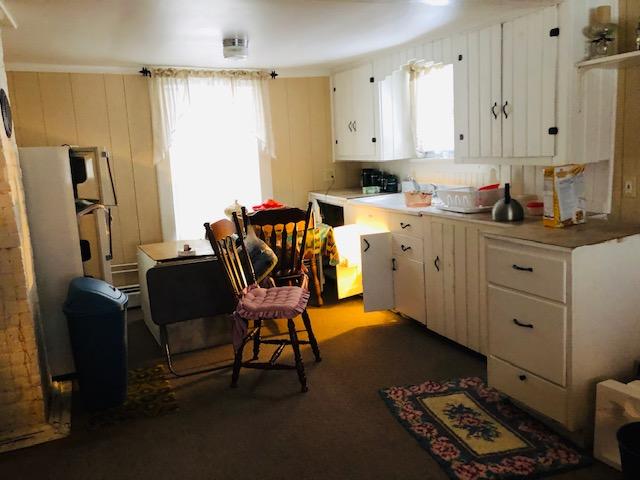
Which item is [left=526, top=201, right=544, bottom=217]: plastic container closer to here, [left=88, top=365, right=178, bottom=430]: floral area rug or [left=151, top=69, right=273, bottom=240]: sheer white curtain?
[left=88, top=365, right=178, bottom=430]: floral area rug

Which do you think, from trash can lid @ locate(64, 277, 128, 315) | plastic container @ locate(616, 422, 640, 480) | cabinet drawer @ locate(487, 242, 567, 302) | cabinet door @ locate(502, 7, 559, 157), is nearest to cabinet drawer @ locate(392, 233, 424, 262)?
cabinet door @ locate(502, 7, 559, 157)

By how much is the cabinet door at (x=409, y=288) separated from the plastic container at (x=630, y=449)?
5.60ft

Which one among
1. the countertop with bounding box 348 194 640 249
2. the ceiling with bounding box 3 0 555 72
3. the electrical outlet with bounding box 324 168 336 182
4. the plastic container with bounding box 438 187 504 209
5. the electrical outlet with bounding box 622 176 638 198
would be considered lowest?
the countertop with bounding box 348 194 640 249

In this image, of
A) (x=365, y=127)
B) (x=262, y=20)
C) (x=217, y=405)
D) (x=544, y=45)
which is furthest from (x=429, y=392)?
(x=365, y=127)

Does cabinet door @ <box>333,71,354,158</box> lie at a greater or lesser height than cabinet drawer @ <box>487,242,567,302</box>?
greater

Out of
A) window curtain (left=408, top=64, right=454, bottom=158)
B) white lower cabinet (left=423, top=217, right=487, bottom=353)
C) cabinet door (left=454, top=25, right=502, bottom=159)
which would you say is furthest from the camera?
window curtain (left=408, top=64, right=454, bottom=158)

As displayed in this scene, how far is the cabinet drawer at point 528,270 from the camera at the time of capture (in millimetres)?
2211

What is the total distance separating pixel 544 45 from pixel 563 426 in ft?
6.41

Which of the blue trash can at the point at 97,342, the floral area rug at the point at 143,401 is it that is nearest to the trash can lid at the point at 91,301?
the blue trash can at the point at 97,342

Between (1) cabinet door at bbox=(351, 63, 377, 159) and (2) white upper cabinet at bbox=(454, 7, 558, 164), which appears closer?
(2) white upper cabinet at bbox=(454, 7, 558, 164)

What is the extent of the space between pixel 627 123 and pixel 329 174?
10.3 feet

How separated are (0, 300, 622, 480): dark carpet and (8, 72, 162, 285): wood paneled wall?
5.21ft

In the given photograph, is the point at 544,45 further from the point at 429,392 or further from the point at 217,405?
the point at 217,405

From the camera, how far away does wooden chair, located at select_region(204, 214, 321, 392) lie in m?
2.90
